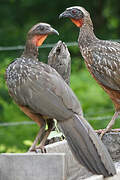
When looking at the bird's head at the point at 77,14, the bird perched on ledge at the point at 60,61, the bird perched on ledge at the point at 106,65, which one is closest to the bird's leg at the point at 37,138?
the bird perched on ledge at the point at 60,61

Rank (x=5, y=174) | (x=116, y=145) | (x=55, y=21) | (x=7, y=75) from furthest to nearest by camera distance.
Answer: (x=55, y=21) < (x=116, y=145) < (x=7, y=75) < (x=5, y=174)

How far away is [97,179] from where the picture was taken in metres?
3.96

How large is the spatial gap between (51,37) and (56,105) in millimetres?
6280

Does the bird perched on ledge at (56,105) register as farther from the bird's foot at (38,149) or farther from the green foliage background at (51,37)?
the green foliage background at (51,37)

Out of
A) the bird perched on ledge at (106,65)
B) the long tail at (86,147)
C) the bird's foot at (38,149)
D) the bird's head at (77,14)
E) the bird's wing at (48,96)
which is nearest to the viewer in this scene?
the long tail at (86,147)

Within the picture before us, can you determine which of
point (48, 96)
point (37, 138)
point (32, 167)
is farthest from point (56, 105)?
point (32, 167)

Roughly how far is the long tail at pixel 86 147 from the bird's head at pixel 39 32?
836 millimetres

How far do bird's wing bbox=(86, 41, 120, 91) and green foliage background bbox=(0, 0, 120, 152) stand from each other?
7.53ft

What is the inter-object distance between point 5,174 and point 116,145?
1.47 m

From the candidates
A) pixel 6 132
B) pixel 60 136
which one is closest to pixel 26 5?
pixel 6 132

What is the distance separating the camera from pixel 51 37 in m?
10.7

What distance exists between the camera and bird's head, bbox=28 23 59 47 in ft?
16.2

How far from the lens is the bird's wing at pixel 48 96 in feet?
14.6

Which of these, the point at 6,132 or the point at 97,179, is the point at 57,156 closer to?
the point at 97,179
